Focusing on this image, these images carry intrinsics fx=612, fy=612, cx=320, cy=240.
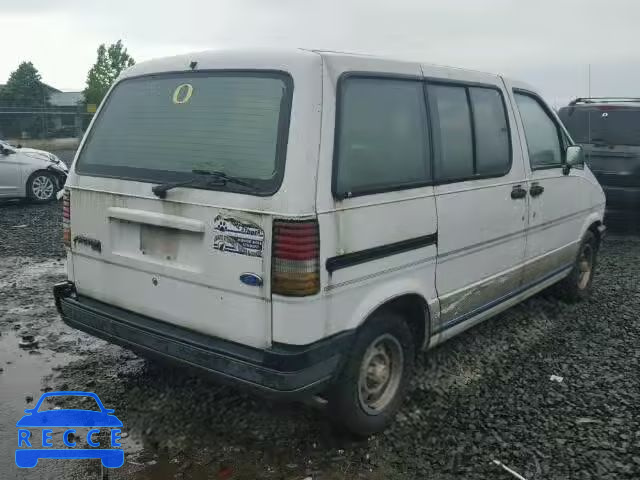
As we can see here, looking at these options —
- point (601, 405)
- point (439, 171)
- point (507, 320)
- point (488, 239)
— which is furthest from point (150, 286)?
point (507, 320)

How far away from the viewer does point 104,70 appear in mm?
44156

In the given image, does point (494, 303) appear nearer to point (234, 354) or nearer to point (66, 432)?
point (234, 354)

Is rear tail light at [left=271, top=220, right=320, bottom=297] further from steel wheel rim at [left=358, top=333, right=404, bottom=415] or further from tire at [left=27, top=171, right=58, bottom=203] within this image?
tire at [left=27, top=171, right=58, bottom=203]

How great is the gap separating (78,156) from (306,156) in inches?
67.6

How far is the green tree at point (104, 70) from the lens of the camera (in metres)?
42.0

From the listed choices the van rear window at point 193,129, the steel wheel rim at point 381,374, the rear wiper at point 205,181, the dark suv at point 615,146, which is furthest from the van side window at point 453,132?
the dark suv at point 615,146

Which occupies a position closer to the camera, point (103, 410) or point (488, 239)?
point (103, 410)

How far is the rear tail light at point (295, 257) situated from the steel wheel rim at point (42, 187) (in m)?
10.3

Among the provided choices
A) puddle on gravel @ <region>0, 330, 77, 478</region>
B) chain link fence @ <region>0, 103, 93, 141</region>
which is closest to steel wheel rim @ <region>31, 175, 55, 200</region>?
puddle on gravel @ <region>0, 330, 77, 478</region>

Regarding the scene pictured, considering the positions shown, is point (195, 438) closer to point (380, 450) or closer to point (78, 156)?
point (380, 450)

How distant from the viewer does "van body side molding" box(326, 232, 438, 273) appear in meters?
2.96

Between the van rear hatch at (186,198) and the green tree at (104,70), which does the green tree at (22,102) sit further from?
the van rear hatch at (186,198)

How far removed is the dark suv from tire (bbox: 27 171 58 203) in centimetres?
951

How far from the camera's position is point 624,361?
4.63 m
